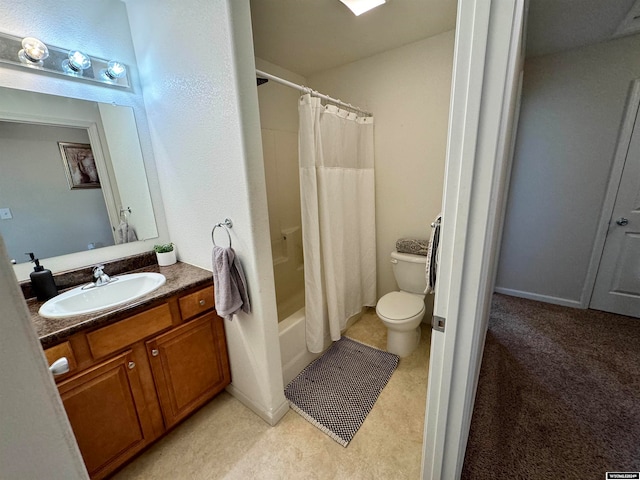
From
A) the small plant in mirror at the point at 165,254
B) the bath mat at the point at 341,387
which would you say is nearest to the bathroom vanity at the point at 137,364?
the small plant in mirror at the point at 165,254

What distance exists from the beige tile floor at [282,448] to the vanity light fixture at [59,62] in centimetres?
204

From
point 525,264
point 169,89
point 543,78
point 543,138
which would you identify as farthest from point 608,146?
point 169,89

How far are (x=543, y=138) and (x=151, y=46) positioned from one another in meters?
3.11

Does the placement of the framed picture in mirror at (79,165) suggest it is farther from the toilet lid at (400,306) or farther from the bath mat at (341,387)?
the toilet lid at (400,306)

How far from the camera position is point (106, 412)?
1154 millimetres

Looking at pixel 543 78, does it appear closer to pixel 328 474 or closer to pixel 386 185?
pixel 386 185

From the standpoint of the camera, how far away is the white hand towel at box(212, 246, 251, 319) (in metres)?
1.28

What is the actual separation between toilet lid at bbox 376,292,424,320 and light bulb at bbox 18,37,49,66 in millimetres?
2388

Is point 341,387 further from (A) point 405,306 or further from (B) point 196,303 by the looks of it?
(B) point 196,303

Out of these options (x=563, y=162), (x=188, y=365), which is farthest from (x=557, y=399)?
(x=188, y=365)

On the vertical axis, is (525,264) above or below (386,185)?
below

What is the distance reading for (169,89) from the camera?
1.43 meters

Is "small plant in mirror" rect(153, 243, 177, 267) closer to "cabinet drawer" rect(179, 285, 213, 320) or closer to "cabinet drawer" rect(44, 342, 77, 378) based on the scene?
"cabinet drawer" rect(179, 285, 213, 320)

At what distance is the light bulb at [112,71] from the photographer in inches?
57.8
